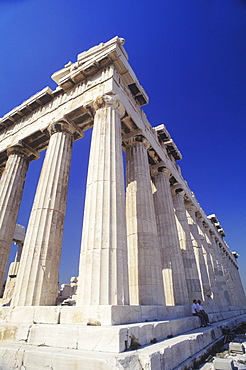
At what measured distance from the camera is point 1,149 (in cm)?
1742

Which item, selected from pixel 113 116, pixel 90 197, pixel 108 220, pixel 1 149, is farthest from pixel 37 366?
pixel 1 149

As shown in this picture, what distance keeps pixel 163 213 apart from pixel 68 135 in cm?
885

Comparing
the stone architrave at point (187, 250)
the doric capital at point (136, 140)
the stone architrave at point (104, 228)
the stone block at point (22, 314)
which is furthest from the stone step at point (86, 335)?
the stone architrave at point (187, 250)

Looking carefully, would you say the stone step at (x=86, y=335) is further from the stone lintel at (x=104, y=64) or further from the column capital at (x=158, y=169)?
the stone lintel at (x=104, y=64)

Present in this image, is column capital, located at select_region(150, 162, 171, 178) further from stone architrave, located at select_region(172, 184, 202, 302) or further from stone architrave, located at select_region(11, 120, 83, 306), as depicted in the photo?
stone architrave, located at select_region(11, 120, 83, 306)

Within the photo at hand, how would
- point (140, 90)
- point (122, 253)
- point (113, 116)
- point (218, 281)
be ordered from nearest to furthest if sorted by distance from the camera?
point (122, 253)
point (113, 116)
point (140, 90)
point (218, 281)

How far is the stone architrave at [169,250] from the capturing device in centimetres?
1440

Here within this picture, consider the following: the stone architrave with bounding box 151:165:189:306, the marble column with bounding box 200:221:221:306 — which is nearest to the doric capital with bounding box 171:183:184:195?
the stone architrave with bounding box 151:165:189:306

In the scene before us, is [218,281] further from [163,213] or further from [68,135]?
[68,135]

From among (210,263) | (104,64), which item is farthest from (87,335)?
(210,263)

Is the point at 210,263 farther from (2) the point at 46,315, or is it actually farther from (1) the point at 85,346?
(1) the point at 85,346

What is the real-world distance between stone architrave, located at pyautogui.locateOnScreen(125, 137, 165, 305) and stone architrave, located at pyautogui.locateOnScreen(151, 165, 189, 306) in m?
3.97

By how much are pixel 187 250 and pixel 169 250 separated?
382 centimetres

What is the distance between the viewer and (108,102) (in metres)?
11.5
